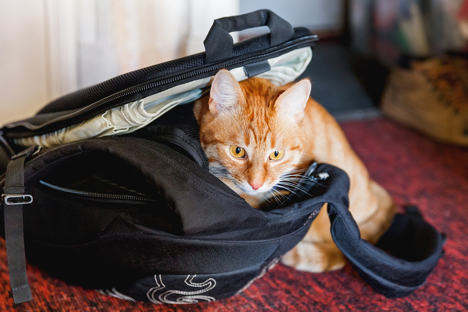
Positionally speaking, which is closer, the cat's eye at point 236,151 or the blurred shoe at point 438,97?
the cat's eye at point 236,151

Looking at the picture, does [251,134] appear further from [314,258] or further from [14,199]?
[14,199]

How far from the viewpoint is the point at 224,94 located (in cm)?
101

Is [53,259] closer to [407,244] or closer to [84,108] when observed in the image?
[84,108]

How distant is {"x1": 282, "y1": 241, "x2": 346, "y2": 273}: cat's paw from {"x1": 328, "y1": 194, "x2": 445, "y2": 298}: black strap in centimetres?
13

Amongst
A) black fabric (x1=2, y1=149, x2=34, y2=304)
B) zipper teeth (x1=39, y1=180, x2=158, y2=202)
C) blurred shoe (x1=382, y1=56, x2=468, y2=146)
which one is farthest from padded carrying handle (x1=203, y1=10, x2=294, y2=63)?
blurred shoe (x1=382, y1=56, x2=468, y2=146)

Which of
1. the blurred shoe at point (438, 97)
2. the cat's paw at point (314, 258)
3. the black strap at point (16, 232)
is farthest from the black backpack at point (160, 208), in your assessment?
the blurred shoe at point (438, 97)

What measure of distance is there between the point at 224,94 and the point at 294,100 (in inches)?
7.0

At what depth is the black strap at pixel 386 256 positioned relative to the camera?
1.04 meters

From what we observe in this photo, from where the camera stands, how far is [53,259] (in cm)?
108

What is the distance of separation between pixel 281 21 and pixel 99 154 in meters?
0.55

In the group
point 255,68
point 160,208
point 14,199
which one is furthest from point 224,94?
point 14,199

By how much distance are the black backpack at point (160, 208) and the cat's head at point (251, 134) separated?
0.06 metres

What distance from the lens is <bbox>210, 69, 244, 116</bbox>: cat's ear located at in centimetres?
94

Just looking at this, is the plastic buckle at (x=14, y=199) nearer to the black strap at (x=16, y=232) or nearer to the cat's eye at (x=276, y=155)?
the black strap at (x=16, y=232)
